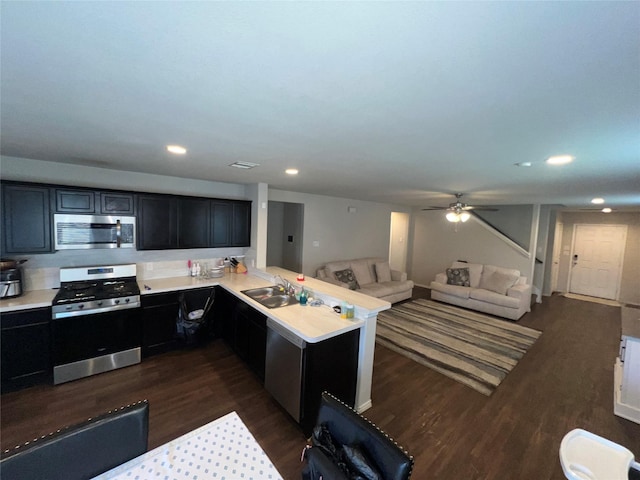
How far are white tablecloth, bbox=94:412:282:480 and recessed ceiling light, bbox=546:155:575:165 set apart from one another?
2.72 m

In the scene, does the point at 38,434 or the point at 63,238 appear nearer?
the point at 38,434

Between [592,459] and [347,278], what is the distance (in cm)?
407

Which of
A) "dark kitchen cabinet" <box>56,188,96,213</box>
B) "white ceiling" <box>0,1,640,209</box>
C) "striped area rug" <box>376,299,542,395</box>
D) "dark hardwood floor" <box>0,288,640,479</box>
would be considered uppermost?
"white ceiling" <box>0,1,640,209</box>

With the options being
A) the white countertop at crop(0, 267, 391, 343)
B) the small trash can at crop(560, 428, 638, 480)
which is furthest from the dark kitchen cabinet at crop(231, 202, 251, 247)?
the small trash can at crop(560, 428, 638, 480)

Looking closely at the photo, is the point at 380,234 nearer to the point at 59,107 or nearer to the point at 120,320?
the point at 120,320

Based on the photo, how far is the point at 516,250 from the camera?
6.17 metres

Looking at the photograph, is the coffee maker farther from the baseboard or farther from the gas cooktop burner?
the baseboard

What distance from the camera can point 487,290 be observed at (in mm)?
5723

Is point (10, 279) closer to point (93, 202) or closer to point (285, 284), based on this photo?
point (93, 202)

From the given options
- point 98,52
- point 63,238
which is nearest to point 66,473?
point 98,52

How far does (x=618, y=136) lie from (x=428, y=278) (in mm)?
6518

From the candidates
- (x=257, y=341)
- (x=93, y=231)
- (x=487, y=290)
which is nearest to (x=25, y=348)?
(x=93, y=231)

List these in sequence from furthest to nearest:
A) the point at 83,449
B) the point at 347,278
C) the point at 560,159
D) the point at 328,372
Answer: the point at 347,278 < the point at 328,372 < the point at 560,159 < the point at 83,449

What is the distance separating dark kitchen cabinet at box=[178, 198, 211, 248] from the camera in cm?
351
